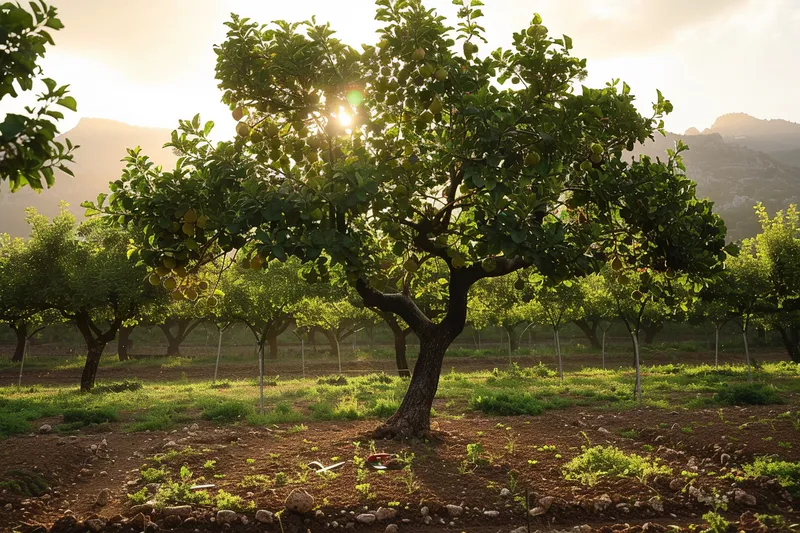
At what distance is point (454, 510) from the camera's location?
675cm

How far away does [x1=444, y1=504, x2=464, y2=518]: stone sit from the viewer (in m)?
6.73

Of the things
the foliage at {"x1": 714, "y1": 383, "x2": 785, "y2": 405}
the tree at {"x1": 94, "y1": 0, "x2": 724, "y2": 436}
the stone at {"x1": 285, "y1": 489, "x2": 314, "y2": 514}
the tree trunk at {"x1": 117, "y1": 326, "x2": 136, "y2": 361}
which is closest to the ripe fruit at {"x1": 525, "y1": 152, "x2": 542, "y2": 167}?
the tree at {"x1": 94, "y1": 0, "x2": 724, "y2": 436}

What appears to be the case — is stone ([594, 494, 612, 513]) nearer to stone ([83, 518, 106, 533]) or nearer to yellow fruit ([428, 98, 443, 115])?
yellow fruit ([428, 98, 443, 115])

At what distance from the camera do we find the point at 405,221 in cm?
937

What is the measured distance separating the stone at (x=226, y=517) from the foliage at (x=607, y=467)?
4.69m

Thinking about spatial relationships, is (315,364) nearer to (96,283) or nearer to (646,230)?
(96,283)

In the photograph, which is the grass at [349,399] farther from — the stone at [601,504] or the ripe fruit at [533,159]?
the ripe fruit at [533,159]

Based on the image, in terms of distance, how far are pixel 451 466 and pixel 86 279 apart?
19.2 meters

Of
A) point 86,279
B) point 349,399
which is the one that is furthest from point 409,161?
point 86,279

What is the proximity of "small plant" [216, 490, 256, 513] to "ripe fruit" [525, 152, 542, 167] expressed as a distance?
5.34 meters

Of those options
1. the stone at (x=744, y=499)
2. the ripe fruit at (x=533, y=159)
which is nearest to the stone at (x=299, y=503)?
the ripe fruit at (x=533, y=159)

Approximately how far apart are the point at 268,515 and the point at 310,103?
5646 millimetres

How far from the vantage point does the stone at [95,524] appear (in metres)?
A: 6.18

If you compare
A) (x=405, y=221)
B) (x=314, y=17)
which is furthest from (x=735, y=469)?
(x=314, y=17)
